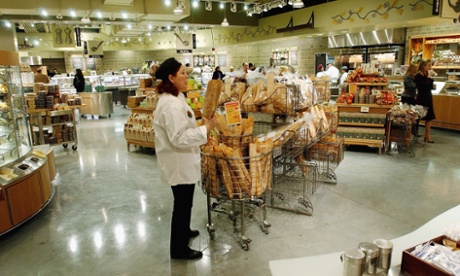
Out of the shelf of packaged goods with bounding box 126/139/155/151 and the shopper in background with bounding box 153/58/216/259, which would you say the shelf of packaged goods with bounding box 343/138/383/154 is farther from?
the shopper in background with bounding box 153/58/216/259

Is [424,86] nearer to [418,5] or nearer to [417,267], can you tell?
[418,5]

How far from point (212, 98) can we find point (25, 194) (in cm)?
261

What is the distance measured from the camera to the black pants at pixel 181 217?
3.05m

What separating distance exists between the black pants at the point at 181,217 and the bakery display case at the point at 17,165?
6.27ft

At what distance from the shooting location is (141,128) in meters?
7.20

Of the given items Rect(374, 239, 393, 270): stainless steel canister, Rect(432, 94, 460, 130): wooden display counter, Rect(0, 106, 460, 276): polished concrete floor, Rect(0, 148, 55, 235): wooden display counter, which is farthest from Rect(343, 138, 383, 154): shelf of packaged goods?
Rect(374, 239, 393, 270): stainless steel canister

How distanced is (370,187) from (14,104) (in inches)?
208

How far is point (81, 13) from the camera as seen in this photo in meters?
10.9

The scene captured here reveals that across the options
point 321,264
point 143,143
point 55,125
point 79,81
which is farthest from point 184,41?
point 321,264

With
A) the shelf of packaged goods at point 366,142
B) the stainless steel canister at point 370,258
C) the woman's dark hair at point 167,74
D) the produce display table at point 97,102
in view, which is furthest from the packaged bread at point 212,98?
the produce display table at point 97,102

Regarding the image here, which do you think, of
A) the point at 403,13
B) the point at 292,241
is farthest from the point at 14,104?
the point at 403,13

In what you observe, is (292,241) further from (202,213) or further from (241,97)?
(241,97)

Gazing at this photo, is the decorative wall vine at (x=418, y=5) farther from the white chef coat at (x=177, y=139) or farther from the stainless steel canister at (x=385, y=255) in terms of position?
the stainless steel canister at (x=385, y=255)

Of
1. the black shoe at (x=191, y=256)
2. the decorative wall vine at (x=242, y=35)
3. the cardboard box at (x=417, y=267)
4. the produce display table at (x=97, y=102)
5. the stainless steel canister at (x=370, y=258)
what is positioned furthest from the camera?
the decorative wall vine at (x=242, y=35)
